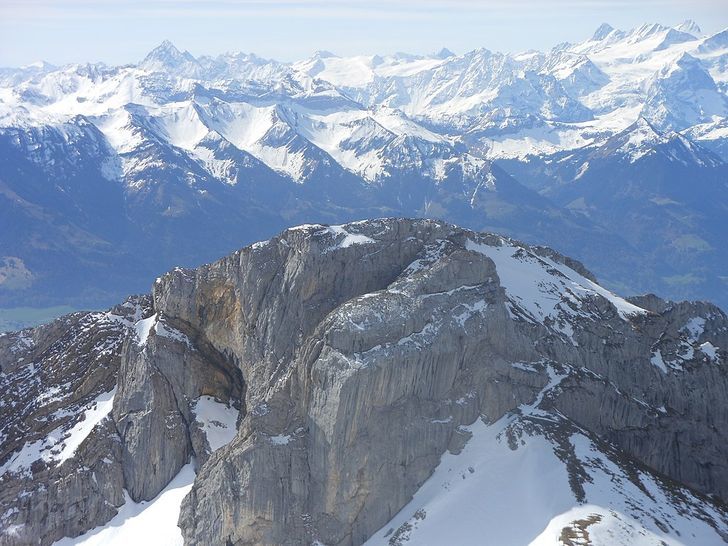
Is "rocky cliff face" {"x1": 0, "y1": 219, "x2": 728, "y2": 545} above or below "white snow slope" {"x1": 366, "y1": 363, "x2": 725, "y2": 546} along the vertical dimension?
above

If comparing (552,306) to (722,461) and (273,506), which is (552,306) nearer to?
(722,461)

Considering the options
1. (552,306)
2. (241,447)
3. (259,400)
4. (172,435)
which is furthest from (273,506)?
(552,306)

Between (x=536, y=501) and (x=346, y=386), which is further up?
(x=346, y=386)

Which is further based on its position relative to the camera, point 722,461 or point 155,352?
point 155,352

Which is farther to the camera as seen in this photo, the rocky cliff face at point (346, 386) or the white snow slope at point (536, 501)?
the rocky cliff face at point (346, 386)

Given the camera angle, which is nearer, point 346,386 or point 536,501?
point 536,501

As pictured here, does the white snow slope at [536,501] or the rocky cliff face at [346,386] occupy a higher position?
the rocky cliff face at [346,386]

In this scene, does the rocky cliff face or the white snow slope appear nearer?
the white snow slope

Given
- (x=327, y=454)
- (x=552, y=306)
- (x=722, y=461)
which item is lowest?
(x=722, y=461)
